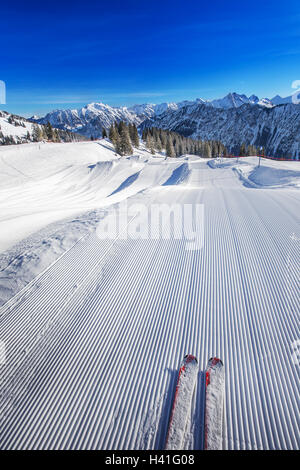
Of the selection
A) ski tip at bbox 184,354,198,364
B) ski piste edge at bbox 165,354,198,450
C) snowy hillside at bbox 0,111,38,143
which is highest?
snowy hillside at bbox 0,111,38,143

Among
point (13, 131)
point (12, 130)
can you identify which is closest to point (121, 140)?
point (13, 131)

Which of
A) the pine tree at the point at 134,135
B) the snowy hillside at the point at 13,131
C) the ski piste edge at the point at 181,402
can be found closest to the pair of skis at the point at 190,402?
the ski piste edge at the point at 181,402

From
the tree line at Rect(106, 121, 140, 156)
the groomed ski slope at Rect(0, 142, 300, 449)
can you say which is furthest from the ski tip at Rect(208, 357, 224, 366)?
the tree line at Rect(106, 121, 140, 156)

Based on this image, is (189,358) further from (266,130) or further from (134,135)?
(266,130)

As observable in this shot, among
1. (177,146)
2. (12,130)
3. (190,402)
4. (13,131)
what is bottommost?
(190,402)

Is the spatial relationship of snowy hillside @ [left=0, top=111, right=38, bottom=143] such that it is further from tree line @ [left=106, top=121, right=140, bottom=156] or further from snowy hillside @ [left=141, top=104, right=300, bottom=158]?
snowy hillside @ [left=141, top=104, right=300, bottom=158]

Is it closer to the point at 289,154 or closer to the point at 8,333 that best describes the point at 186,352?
the point at 8,333
